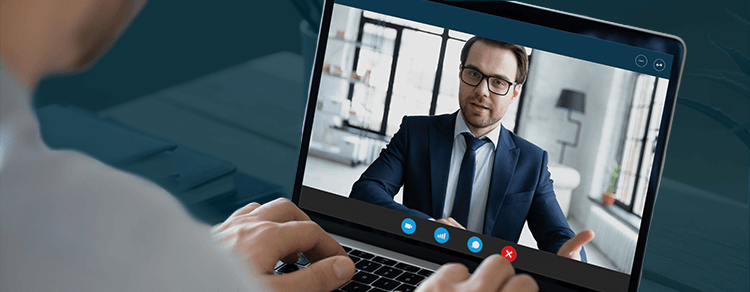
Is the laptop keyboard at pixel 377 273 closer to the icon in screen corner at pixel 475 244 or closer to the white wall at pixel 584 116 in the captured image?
the icon in screen corner at pixel 475 244

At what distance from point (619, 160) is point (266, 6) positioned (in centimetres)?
69

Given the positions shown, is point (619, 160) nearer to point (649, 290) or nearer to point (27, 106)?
point (649, 290)

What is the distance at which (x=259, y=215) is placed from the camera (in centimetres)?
53

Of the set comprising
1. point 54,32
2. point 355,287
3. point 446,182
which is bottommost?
point 355,287

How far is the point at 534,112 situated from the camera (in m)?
0.62

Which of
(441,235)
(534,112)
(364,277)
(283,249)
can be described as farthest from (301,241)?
(534,112)

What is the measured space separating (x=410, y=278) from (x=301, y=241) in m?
0.18

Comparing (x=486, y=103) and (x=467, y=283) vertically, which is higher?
(x=486, y=103)

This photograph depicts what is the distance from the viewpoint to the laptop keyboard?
1.83 feet

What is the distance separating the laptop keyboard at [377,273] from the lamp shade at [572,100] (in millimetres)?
277

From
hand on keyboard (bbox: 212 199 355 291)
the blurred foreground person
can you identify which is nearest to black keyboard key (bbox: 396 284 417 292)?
hand on keyboard (bbox: 212 199 355 291)

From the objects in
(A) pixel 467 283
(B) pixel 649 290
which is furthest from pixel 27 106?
(B) pixel 649 290

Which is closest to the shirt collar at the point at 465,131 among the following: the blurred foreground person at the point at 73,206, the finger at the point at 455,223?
the finger at the point at 455,223

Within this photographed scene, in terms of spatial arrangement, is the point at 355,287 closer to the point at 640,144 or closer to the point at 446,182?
the point at 446,182
